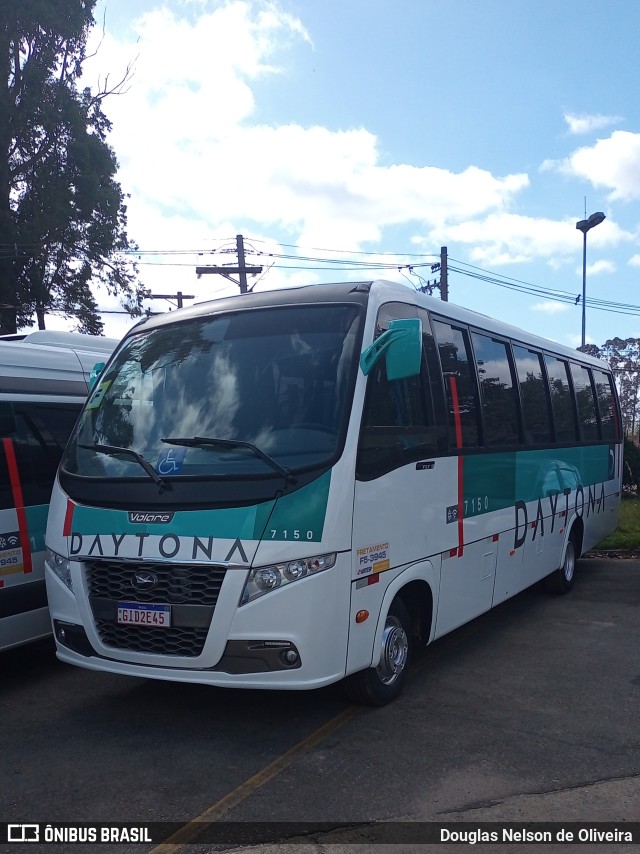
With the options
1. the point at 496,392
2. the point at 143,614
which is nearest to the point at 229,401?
the point at 143,614

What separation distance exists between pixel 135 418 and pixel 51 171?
24440mm

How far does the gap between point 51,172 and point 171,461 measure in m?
25.0

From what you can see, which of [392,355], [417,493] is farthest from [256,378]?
[417,493]

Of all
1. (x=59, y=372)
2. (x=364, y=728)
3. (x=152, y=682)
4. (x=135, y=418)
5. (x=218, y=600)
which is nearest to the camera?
(x=218, y=600)

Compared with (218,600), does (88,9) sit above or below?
above

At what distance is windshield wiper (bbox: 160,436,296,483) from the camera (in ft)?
16.2

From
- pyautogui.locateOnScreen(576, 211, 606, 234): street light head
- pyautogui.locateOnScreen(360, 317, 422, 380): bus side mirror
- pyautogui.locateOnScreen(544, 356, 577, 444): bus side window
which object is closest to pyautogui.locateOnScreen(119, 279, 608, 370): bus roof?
pyautogui.locateOnScreen(360, 317, 422, 380): bus side mirror

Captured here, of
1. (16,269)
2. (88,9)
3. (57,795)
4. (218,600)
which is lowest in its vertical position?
(57,795)

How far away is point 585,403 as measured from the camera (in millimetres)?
11031

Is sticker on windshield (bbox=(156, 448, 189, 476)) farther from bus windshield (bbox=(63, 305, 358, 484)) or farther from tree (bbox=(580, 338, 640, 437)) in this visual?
tree (bbox=(580, 338, 640, 437))

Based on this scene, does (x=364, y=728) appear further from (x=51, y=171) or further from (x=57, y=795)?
(x=51, y=171)

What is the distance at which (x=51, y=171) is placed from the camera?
89.2ft

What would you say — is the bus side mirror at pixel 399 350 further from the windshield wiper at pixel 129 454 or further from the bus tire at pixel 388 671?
the bus tire at pixel 388 671

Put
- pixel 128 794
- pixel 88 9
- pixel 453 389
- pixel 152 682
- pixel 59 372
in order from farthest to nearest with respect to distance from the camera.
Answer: pixel 88 9 → pixel 59 372 → pixel 453 389 → pixel 152 682 → pixel 128 794
